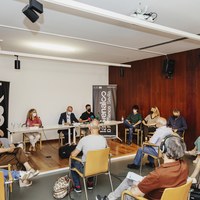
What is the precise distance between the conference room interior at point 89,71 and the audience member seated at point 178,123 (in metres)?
0.32

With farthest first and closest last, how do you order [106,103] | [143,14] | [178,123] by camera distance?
[106,103], [178,123], [143,14]

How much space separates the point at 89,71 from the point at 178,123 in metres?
3.84

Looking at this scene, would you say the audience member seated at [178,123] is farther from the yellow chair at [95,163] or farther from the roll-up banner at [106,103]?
the yellow chair at [95,163]

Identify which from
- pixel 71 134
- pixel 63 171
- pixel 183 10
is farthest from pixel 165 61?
pixel 63 171

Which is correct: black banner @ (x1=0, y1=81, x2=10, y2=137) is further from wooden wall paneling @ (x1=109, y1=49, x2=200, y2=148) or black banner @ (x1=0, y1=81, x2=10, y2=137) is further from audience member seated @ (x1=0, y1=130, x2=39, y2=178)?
wooden wall paneling @ (x1=109, y1=49, x2=200, y2=148)

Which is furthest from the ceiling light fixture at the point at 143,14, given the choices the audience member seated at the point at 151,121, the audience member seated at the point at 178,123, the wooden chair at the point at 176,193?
the audience member seated at the point at 151,121

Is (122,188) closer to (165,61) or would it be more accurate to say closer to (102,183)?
(102,183)

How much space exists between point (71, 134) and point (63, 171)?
96.8 inches

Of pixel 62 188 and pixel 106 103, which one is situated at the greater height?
pixel 106 103

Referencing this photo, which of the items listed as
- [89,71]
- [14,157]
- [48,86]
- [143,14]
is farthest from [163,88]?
[14,157]

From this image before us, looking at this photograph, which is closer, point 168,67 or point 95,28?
point 95,28

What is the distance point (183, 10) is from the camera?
9.81 ft

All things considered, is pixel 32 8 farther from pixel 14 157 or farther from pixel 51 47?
pixel 51 47

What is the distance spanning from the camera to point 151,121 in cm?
645
